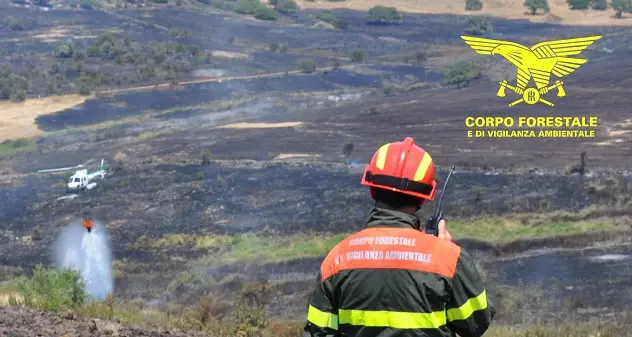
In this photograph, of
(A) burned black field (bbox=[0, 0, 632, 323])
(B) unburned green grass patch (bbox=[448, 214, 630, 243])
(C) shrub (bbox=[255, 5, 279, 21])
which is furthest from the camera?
(C) shrub (bbox=[255, 5, 279, 21])

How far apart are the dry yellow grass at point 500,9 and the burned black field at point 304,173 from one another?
9.28ft

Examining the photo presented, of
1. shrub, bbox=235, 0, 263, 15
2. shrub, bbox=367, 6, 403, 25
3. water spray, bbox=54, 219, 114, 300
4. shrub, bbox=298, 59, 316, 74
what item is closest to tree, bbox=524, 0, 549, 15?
shrub, bbox=367, 6, 403, 25

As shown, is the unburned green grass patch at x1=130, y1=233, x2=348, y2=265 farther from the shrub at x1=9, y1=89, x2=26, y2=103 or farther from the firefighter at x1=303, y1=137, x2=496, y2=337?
the shrub at x1=9, y1=89, x2=26, y2=103

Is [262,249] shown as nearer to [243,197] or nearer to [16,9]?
[243,197]

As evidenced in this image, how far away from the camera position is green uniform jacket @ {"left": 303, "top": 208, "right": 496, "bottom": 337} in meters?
3.12

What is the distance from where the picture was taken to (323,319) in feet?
Answer: 10.8

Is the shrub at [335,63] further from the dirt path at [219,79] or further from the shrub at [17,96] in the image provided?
the shrub at [17,96]

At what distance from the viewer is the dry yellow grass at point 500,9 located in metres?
61.6

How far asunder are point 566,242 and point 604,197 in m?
4.67

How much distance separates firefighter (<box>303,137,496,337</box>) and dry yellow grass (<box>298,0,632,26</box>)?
2311 inches

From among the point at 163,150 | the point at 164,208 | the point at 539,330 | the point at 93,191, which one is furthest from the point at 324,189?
the point at 539,330

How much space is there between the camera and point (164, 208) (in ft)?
93.7

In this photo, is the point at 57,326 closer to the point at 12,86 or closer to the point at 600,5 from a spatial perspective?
the point at 12,86

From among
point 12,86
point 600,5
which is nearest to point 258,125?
point 12,86
